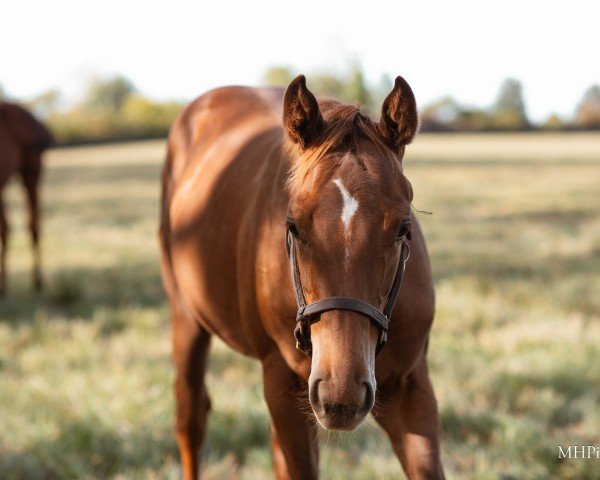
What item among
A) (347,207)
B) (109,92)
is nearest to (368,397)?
(347,207)

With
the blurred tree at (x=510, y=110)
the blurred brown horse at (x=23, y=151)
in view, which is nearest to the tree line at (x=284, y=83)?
the blurred tree at (x=510, y=110)

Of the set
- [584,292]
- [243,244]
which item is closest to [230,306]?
[243,244]

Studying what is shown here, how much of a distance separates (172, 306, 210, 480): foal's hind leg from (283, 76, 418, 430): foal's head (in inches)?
64.5

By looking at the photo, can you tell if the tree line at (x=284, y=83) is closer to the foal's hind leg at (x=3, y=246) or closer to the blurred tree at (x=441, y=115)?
the blurred tree at (x=441, y=115)

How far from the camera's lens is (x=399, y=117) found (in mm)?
2188

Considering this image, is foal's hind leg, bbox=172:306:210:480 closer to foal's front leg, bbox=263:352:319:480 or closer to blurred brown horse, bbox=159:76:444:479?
blurred brown horse, bbox=159:76:444:479

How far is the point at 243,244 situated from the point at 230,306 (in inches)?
14.1

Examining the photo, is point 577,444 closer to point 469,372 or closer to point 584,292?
point 469,372

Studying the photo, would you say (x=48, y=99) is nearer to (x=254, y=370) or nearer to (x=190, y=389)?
(x=254, y=370)

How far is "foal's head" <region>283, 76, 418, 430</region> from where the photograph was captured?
1877mm

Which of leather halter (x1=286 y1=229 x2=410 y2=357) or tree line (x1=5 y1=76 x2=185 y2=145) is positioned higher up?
leather halter (x1=286 y1=229 x2=410 y2=357)

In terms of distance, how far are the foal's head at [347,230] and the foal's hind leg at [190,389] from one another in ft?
5.38

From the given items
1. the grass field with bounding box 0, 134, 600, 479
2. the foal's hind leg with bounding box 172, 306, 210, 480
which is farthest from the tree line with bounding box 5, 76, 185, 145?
the foal's hind leg with bounding box 172, 306, 210, 480

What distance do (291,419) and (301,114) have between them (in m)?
1.07
